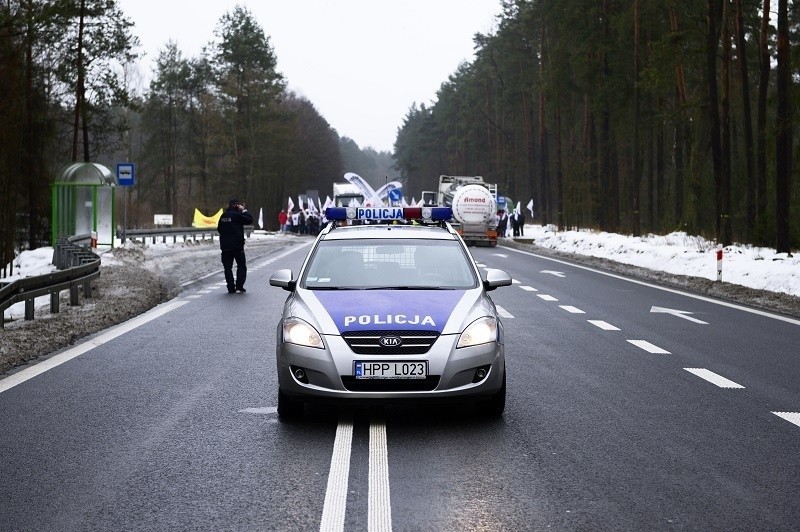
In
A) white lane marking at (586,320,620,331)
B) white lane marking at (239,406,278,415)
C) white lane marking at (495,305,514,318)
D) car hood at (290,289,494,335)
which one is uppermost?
car hood at (290,289,494,335)

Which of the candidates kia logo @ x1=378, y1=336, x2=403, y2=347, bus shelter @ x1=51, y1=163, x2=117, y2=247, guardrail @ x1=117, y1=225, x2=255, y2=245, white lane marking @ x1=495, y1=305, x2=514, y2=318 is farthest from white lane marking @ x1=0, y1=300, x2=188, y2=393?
guardrail @ x1=117, y1=225, x2=255, y2=245

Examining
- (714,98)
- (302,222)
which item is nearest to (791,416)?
(714,98)

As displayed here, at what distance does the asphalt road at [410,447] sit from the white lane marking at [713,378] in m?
0.03

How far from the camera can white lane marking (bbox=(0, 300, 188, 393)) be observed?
1128 cm

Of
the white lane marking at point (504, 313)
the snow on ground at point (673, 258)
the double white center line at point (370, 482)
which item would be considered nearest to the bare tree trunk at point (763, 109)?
the snow on ground at point (673, 258)

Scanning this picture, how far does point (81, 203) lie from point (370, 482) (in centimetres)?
3504

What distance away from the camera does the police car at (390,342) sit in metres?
8.50

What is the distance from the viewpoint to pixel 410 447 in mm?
8023

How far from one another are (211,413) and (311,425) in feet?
3.03

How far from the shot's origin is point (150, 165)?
112312 mm

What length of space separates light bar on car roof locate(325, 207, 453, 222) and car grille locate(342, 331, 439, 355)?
313 cm

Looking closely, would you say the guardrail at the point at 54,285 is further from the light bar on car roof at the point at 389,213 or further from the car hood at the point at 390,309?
the car hood at the point at 390,309

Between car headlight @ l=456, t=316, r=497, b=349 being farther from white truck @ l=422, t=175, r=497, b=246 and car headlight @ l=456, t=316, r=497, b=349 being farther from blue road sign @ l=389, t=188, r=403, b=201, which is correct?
blue road sign @ l=389, t=188, r=403, b=201

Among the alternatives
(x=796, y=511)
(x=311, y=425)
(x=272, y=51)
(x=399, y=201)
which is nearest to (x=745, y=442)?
(x=796, y=511)
